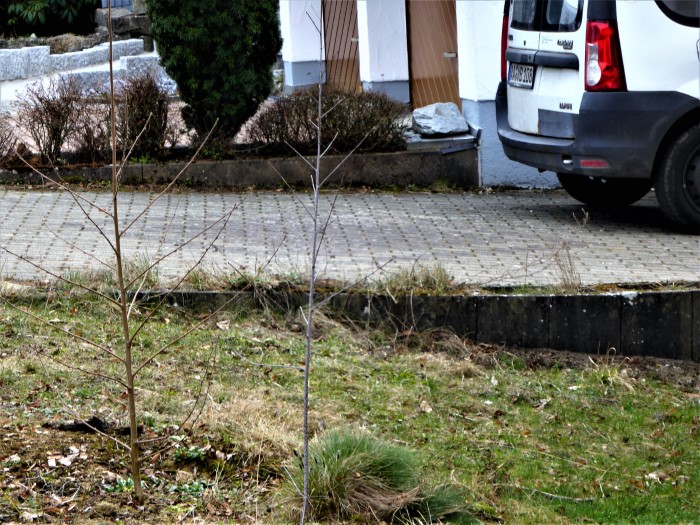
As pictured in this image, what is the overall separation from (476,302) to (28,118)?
20.1 ft

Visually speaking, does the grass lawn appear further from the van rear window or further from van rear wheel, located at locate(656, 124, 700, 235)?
the van rear window

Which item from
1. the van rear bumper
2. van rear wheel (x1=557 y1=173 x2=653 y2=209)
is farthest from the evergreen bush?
the van rear bumper

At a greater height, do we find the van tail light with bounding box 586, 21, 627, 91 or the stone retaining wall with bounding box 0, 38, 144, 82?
the van tail light with bounding box 586, 21, 627, 91

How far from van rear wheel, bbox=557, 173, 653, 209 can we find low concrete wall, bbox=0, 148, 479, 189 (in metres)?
1.46

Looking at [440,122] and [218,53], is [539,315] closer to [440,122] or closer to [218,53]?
[440,122]

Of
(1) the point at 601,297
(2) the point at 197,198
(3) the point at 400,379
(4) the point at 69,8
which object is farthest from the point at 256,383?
(4) the point at 69,8

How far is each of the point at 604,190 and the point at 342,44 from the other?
809cm

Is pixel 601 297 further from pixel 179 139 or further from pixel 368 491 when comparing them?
pixel 179 139

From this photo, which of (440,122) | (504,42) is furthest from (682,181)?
(440,122)

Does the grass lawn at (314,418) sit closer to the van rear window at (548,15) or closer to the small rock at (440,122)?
the van rear window at (548,15)

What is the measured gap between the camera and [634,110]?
873 centimetres

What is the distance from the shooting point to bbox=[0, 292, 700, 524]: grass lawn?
480 cm

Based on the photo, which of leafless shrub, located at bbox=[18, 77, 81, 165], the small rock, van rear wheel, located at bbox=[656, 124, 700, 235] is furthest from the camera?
the small rock

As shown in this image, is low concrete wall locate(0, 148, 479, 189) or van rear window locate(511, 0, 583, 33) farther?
low concrete wall locate(0, 148, 479, 189)
